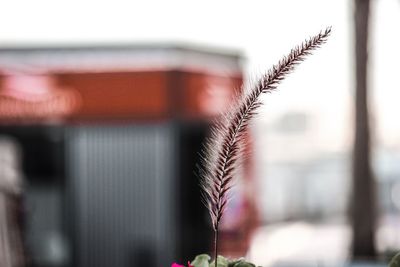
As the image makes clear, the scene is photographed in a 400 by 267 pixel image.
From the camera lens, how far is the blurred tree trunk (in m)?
9.77

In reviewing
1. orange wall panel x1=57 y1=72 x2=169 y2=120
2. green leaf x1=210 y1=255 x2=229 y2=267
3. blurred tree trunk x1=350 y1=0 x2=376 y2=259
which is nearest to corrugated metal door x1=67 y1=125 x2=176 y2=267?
orange wall panel x1=57 y1=72 x2=169 y2=120

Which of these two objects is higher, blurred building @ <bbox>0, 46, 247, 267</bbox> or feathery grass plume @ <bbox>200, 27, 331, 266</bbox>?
feathery grass plume @ <bbox>200, 27, 331, 266</bbox>

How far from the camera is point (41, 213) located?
15977 millimetres

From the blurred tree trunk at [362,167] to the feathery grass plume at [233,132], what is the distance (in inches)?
313

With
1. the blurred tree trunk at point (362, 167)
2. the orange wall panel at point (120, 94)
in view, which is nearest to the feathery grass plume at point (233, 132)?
the blurred tree trunk at point (362, 167)

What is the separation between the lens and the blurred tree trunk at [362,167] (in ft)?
32.1

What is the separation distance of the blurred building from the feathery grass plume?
45.8 feet

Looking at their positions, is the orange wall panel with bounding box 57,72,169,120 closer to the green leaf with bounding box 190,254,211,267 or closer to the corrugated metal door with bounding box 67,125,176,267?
the corrugated metal door with bounding box 67,125,176,267

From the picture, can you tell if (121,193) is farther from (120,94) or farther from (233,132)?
(233,132)

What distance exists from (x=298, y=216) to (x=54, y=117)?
8.03 m

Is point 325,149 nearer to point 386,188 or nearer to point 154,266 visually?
point 386,188

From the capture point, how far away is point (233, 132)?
1.90 metres

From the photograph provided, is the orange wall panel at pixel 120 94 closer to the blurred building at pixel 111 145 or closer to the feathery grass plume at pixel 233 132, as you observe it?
the blurred building at pixel 111 145

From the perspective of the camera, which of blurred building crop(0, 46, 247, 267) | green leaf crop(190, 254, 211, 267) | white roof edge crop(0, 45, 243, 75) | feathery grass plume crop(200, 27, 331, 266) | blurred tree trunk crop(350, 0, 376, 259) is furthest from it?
white roof edge crop(0, 45, 243, 75)
